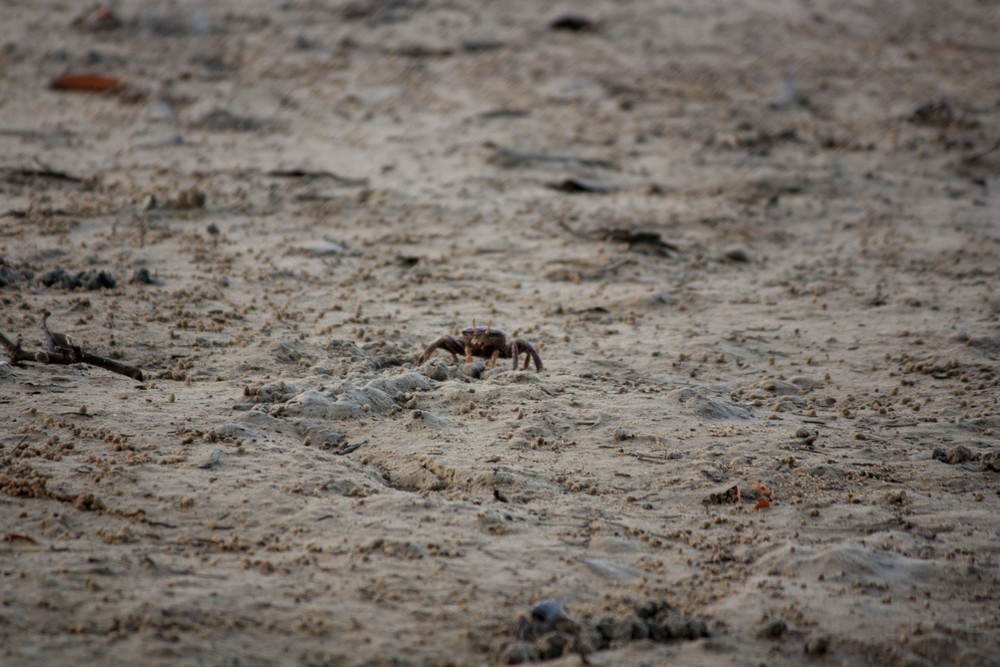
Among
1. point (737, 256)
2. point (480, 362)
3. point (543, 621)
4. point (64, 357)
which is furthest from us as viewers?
point (737, 256)

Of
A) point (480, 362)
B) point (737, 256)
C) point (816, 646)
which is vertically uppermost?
point (737, 256)

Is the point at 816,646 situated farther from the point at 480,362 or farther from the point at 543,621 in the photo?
Answer: the point at 480,362

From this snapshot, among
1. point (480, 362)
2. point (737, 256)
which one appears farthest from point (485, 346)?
point (737, 256)

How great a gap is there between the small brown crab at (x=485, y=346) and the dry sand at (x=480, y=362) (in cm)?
8

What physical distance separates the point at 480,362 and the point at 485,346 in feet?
0.26

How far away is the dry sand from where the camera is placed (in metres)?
2.84

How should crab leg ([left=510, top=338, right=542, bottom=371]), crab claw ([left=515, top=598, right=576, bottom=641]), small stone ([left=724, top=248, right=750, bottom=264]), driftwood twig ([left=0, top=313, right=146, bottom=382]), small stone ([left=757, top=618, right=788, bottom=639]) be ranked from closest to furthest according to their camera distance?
crab claw ([left=515, top=598, right=576, bottom=641]), small stone ([left=757, top=618, right=788, bottom=639]), driftwood twig ([left=0, top=313, right=146, bottom=382]), crab leg ([left=510, top=338, right=542, bottom=371]), small stone ([left=724, top=248, right=750, bottom=264])

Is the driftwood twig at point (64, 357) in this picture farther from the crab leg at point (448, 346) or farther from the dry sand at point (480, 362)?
the crab leg at point (448, 346)

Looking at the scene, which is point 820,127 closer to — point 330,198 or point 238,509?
point 330,198

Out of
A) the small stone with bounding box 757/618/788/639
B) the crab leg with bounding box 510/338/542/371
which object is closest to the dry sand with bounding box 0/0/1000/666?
the small stone with bounding box 757/618/788/639

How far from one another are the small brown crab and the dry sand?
0.08 m

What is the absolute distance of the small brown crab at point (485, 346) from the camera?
4.61m

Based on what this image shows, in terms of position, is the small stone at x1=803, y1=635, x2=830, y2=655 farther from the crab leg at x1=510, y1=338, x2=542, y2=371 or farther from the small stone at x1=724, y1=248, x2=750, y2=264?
the small stone at x1=724, y1=248, x2=750, y2=264

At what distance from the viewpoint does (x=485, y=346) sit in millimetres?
4641
